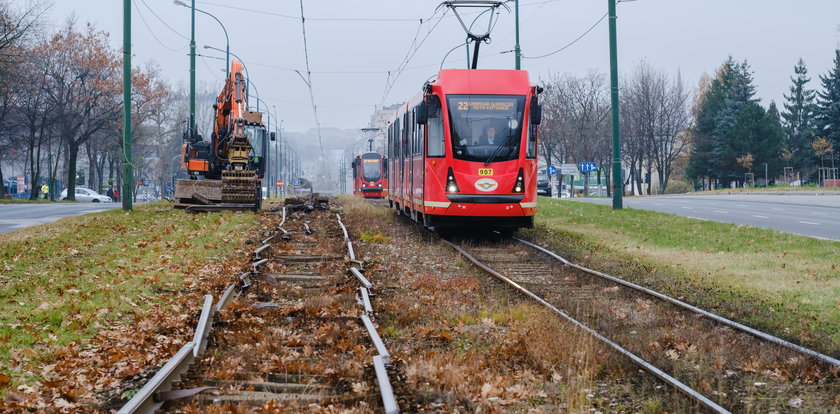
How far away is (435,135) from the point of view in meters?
17.5

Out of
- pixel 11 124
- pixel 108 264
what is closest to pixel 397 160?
pixel 108 264

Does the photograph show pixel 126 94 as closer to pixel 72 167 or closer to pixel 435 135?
pixel 435 135

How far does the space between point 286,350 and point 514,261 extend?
316 inches

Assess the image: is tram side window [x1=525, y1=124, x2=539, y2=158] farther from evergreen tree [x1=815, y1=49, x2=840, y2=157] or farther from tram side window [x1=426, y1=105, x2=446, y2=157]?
evergreen tree [x1=815, y1=49, x2=840, y2=157]

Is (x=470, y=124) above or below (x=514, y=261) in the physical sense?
above

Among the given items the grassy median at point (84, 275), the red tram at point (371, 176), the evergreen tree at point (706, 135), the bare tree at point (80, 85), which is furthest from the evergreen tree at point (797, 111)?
the grassy median at point (84, 275)

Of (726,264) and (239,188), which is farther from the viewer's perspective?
(239,188)

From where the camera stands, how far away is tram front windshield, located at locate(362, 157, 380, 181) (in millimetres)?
54844

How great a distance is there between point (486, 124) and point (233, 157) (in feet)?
43.9

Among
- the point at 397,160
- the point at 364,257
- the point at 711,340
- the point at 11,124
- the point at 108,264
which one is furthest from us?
the point at 11,124

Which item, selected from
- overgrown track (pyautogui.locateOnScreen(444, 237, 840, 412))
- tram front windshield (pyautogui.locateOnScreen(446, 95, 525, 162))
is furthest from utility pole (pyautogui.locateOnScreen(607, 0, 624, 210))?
overgrown track (pyautogui.locateOnScreen(444, 237, 840, 412))

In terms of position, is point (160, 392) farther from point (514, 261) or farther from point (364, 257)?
point (514, 261)

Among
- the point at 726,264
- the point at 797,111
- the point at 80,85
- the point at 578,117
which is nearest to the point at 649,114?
the point at 578,117

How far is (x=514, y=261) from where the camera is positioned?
1458cm
